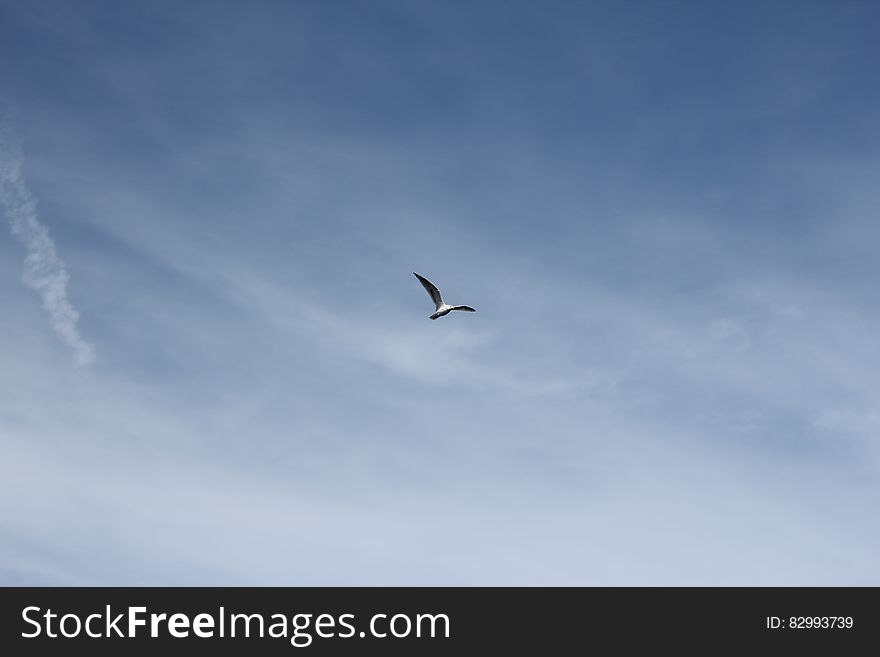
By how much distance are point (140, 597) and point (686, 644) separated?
71.6 m

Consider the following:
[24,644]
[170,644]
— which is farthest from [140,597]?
[24,644]

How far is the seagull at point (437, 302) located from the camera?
152 meters

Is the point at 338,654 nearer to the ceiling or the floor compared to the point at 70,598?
nearer to the floor

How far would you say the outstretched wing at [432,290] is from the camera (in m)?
152

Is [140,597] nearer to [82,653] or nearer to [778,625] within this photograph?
[82,653]

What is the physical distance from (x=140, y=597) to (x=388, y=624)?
31.9 metres

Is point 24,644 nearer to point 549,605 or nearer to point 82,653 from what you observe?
point 82,653

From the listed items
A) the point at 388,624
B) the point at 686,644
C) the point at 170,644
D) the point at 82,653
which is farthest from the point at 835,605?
the point at 82,653

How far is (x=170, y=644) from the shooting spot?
121 m

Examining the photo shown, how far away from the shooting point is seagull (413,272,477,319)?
5974 inches

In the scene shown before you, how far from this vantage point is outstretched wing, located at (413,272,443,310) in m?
152

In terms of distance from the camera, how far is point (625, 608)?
13038 cm

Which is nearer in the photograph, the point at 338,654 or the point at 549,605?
the point at 338,654

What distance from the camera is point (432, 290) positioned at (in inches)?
6024
